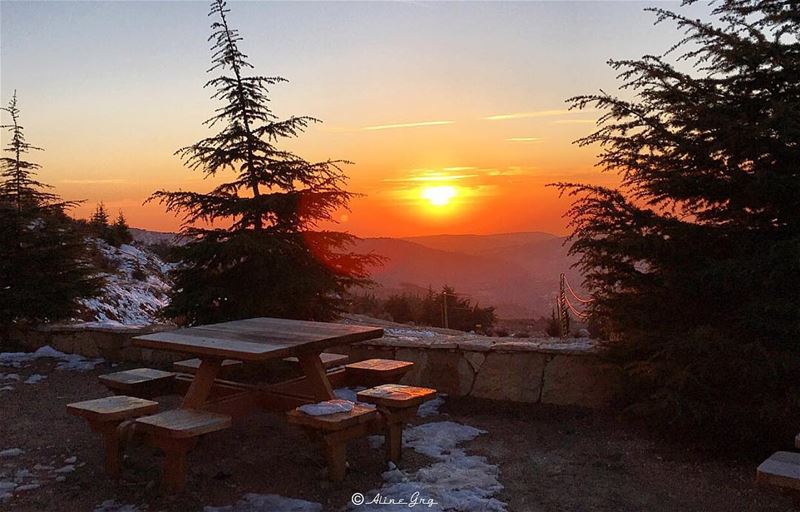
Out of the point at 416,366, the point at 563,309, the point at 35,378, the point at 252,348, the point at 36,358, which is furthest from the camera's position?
the point at 563,309

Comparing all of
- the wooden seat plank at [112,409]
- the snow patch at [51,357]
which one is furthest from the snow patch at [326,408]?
the snow patch at [51,357]

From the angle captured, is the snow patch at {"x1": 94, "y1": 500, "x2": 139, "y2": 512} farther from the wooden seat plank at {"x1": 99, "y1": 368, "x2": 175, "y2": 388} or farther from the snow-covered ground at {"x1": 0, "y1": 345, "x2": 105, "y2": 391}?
the snow-covered ground at {"x1": 0, "y1": 345, "x2": 105, "y2": 391}

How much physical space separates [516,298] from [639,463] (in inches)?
2138

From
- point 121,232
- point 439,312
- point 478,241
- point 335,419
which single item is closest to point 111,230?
point 121,232

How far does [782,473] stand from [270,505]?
2.73 m

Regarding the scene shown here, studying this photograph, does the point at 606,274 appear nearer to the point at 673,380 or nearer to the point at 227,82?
the point at 673,380

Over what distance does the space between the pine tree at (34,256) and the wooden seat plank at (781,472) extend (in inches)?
355

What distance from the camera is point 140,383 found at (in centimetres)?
492

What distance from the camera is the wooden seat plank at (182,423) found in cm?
363

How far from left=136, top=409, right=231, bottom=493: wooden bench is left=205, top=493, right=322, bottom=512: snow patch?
1.16ft

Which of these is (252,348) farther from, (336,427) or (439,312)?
(439,312)

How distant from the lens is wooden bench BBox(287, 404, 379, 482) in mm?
3758

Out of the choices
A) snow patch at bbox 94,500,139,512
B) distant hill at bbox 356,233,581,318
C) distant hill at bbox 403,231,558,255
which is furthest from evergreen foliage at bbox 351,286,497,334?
distant hill at bbox 403,231,558,255

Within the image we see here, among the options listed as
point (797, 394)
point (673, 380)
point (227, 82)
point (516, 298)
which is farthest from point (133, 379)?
point (516, 298)
